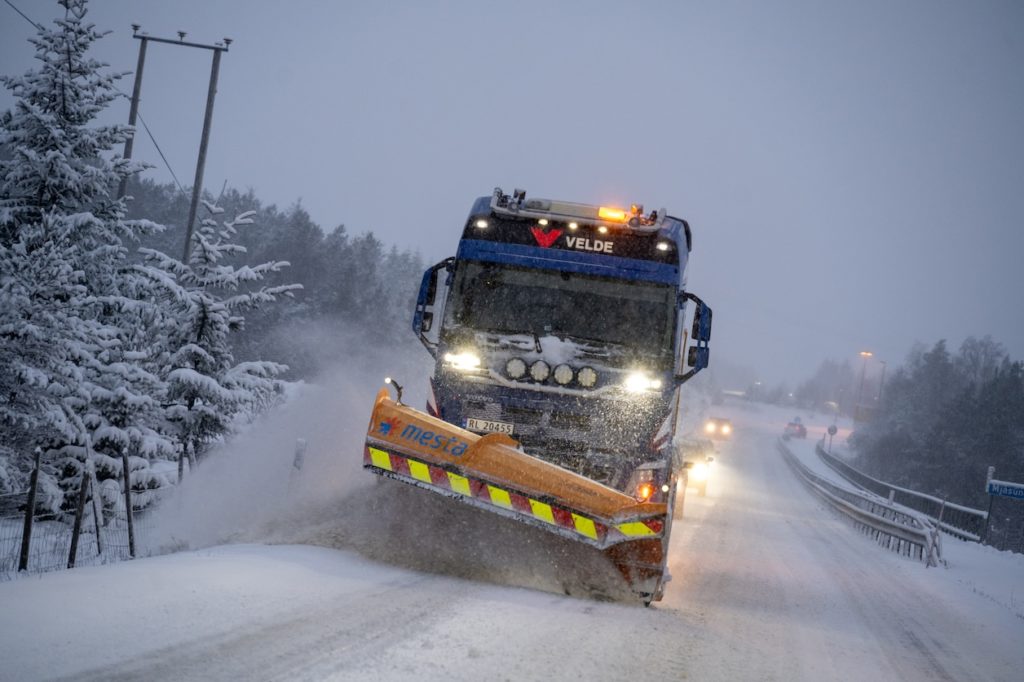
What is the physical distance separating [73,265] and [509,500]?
11065mm

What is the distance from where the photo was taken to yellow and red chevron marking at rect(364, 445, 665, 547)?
6.43 m

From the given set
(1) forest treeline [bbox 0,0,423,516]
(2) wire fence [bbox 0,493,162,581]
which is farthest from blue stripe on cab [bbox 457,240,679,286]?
(1) forest treeline [bbox 0,0,423,516]

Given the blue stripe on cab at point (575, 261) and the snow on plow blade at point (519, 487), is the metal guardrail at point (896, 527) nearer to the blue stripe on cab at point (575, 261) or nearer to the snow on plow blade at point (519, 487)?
the blue stripe on cab at point (575, 261)

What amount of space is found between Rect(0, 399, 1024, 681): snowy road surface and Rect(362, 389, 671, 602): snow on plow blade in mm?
499

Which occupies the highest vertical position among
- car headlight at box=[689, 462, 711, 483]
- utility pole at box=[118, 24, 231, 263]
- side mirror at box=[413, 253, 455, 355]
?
utility pole at box=[118, 24, 231, 263]

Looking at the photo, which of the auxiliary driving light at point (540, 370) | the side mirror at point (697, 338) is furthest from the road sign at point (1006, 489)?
the auxiliary driving light at point (540, 370)

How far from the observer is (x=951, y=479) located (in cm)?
6094

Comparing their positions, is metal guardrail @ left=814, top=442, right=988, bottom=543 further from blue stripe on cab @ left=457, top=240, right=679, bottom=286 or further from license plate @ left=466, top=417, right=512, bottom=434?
license plate @ left=466, top=417, right=512, bottom=434

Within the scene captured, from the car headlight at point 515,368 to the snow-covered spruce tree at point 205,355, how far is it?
8974mm

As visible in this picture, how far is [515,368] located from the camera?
7.89 metres

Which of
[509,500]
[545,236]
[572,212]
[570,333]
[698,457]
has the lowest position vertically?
[698,457]

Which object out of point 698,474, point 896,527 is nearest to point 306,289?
point 698,474

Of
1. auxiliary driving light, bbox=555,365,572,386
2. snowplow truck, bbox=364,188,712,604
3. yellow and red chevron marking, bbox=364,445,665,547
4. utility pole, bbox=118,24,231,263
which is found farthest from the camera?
utility pole, bbox=118,24,231,263

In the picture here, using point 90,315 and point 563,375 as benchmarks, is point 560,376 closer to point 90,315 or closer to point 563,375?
point 563,375
